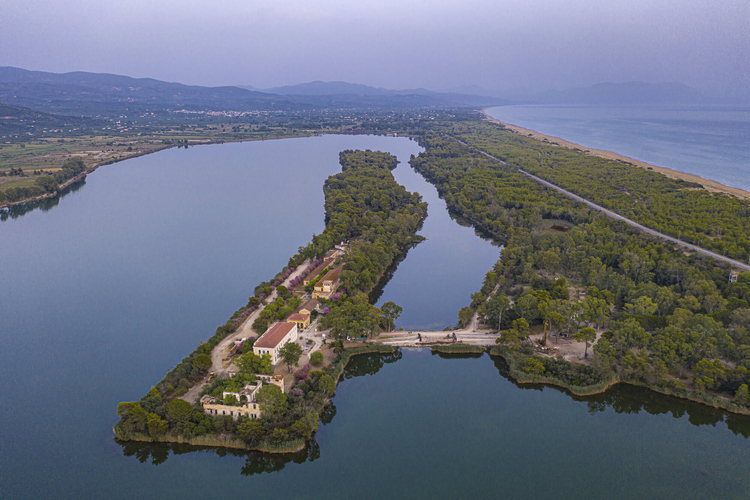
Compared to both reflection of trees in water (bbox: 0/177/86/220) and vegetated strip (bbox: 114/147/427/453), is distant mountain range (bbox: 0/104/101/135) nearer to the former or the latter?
reflection of trees in water (bbox: 0/177/86/220)

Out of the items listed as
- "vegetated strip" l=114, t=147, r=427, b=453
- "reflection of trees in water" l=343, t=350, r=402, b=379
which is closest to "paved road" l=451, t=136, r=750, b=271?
"vegetated strip" l=114, t=147, r=427, b=453

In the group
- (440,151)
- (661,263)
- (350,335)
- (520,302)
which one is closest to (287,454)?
(350,335)

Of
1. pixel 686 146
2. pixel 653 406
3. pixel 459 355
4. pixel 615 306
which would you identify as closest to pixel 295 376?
pixel 459 355

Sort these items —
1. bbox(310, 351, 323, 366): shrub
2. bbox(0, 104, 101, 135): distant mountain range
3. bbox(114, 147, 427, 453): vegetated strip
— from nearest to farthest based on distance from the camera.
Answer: bbox(114, 147, 427, 453): vegetated strip, bbox(310, 351, 323, 366): shrub, bbox(0, 104, 101, 135): distant mountain range

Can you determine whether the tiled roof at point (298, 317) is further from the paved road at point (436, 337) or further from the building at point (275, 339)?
the paved road at point (436, 337)

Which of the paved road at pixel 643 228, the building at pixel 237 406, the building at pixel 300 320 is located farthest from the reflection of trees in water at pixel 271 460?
the paved road at pixel 643 228

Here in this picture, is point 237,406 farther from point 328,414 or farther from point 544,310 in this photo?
point 544,310
